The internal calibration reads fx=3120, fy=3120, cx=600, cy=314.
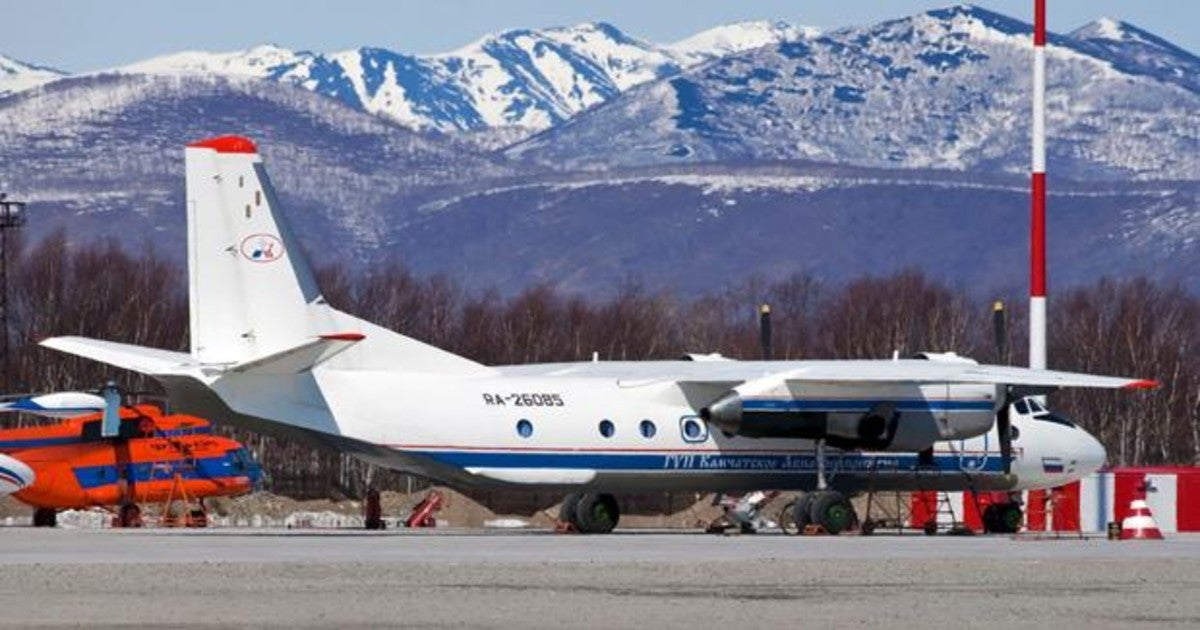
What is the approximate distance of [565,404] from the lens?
57125 millimetres

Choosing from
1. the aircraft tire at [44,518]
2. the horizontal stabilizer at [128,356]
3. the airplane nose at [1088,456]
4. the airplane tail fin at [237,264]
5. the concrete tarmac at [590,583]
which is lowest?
the aircraft tire at [44,518]

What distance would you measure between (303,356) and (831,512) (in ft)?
36.3

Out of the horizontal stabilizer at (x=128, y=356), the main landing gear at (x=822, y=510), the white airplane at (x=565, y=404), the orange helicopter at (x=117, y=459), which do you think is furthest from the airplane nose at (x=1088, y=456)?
the horizontal stabilizer at (x=128, y=356)

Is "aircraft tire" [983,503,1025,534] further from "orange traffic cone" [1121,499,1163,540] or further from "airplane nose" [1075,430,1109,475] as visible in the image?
"orange traffic cone" [1121,499,1163,540]

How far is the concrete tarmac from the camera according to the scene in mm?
34531

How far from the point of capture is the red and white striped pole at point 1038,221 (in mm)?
67875

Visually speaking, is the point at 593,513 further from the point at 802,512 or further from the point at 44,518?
the point at 44,518

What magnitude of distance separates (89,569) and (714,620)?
11.4 metres

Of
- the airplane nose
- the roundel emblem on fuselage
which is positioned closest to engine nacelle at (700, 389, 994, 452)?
the airplane nose

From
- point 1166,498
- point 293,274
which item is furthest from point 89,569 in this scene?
point 1166,498

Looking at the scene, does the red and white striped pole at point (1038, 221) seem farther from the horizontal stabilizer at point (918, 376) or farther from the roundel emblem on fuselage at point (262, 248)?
the roundel emblem on fuselage at point (262, 248)

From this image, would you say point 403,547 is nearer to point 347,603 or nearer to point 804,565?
point 804,565

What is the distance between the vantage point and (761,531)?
211ft

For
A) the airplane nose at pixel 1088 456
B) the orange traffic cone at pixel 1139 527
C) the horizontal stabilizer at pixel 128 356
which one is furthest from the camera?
the airplane nose at pixel 1088 456
